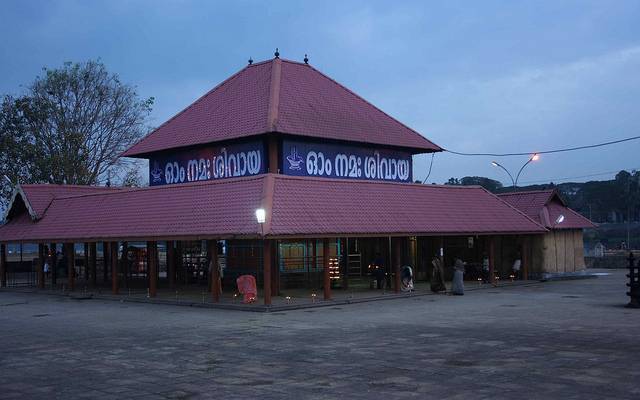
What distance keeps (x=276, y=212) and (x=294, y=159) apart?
663 centimetres

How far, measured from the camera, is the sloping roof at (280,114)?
2948cm

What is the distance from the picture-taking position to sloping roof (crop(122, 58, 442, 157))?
29.5 metres

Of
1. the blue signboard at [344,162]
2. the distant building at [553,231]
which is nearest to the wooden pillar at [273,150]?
the blue signboard at [344,162]

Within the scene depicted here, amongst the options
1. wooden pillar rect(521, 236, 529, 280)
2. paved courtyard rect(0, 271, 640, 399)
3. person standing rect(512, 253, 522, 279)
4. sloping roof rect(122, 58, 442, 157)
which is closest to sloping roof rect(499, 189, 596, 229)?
wooden pillar rect(521, 236, 529, 280)

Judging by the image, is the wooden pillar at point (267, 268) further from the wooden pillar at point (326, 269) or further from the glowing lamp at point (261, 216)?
the wooden pillar at point (326, 269)

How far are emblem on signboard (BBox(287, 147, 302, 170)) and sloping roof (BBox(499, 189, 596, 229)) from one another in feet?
43.6

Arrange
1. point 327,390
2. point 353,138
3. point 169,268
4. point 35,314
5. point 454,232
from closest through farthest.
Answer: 1. point 327,390
2. point 35,314
3. point 454,232
4. point 353,138
5. point 169,268

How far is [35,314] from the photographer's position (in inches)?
887

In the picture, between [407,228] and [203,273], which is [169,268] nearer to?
[203,273]

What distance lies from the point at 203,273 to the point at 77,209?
6.51 metres


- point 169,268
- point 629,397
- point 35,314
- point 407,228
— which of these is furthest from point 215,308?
point 629,397

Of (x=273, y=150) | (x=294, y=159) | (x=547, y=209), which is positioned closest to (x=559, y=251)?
(x=547, y=209)

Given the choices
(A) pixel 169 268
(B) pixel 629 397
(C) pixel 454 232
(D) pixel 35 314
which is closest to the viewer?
(B) pixel 629 397

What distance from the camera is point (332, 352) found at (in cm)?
1380
